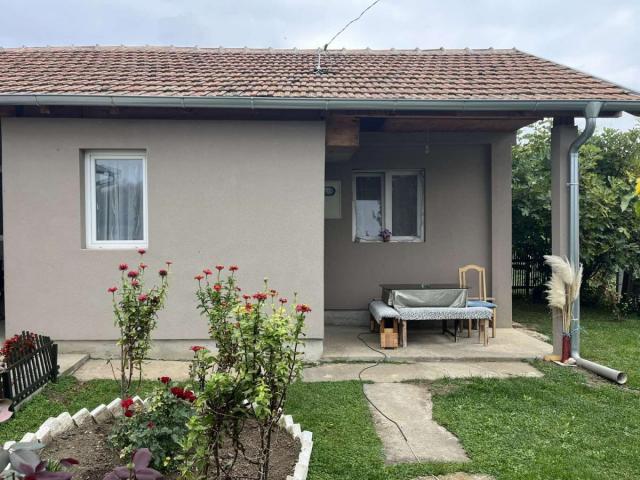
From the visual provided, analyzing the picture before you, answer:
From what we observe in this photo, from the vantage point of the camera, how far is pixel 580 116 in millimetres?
5938

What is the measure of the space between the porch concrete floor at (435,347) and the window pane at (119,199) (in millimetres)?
2956

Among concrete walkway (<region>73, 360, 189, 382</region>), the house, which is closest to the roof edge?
the house

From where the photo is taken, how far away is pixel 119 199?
20.0ft

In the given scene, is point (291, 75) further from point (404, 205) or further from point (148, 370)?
point (148, 370)

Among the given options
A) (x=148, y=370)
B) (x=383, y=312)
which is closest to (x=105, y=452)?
(x=148, y=370)

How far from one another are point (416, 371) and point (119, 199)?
13.8 feet

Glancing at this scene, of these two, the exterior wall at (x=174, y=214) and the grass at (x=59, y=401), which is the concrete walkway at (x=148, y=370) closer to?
the grass at (x=59, y=401)

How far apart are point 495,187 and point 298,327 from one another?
6.30m

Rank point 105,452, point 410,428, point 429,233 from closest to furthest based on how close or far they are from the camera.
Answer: point 105,452, point 410,428, point 429,233

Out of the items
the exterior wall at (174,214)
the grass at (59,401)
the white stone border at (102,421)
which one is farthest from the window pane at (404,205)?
the white stone border at (102,421)

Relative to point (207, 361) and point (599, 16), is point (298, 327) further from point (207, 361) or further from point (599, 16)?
point (599, 16)

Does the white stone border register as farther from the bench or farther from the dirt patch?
the bench

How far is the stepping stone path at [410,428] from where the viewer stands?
356cm

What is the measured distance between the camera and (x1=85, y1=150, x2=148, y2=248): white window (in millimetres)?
6059
